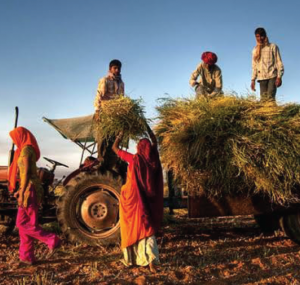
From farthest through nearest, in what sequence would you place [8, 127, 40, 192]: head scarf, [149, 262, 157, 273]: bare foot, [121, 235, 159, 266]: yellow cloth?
1. [8, 127, 40, 192]: head scarf
2. [121, 235, 159, 266]: yellow cloth
3. [149, 262, 157, 273]: bare foot

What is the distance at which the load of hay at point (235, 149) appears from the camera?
4.55 meters

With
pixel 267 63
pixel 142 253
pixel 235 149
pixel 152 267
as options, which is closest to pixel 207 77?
pixel 267 63

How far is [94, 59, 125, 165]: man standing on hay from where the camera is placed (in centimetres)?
546

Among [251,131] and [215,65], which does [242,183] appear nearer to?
[251,131]

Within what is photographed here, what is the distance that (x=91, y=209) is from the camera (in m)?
5.26

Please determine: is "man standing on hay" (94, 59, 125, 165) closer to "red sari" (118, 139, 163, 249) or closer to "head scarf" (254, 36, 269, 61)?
"red sari" (118, 139, 163, 249)

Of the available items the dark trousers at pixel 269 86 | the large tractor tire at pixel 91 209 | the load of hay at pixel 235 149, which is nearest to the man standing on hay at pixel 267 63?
the dark trousers at pixel 269 86

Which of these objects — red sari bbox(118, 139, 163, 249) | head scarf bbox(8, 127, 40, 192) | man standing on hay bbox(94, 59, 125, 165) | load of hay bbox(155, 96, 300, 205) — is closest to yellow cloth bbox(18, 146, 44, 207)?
head scarf bbox(8, 127, 40, 192)

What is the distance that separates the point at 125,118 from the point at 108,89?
51.6 inches

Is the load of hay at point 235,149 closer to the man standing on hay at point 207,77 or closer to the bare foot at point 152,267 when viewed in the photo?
the bare foot at point 152,267

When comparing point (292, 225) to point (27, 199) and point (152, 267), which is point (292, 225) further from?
point (27, 199)

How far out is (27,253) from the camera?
14.8 feet

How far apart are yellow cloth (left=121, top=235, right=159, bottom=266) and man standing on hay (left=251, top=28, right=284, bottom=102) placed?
3680 millimetres

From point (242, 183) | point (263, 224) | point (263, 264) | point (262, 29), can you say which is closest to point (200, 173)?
point (242, 183)
